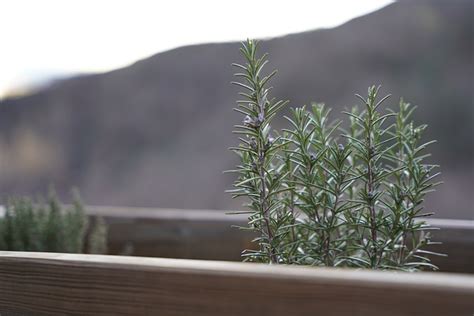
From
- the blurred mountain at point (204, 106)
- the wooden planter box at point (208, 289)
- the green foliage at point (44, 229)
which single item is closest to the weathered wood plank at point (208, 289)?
the wooden planter box at point (208, 289)

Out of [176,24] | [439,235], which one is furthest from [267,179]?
[176,24]

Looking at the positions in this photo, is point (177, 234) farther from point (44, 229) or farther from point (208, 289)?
point (208, 289)

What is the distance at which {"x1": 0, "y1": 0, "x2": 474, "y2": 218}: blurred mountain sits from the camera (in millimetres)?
2873

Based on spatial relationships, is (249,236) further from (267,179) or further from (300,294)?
(300,294)

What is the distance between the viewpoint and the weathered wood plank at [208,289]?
0.36m

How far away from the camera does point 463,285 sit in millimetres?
351

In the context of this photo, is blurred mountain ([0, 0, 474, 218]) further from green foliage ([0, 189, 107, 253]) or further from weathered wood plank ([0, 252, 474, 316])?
weathered wood plank ([0, 252, 474, 316])

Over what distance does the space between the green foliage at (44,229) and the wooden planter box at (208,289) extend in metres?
0.46

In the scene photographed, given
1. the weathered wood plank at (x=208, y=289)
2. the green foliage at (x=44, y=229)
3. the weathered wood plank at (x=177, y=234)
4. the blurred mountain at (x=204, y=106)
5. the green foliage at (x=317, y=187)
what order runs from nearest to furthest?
the weathered wood plank at (x=208, y=289) → the green foliage at (x=317, y=187) → the green foliage at (x=44, y=229) → the weathered wood plank at (x=177, y=234) → the blurred mountain at (x=204, y=106)

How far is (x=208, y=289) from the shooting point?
42 cm

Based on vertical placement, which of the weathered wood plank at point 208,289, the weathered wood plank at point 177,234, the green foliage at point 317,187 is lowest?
the weathered wood plank at point 177,234

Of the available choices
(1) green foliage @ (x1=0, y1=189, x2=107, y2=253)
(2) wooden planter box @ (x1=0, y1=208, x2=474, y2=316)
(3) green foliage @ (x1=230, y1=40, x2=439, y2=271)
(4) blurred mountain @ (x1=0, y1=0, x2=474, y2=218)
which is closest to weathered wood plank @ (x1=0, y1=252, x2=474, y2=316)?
(2) wooden planter box @ (x1=0, y1=208, x2=474, y2=316)

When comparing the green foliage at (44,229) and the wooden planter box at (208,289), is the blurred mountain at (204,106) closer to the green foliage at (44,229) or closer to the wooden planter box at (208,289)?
the green foliage at (44,229)

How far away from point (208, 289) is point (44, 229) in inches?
26.5
